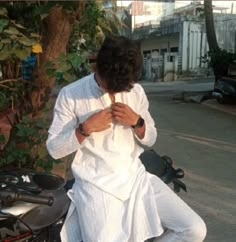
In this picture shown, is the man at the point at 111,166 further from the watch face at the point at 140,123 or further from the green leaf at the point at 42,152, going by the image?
the green leaf at the point at 42,152

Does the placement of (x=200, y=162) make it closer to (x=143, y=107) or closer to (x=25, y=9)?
(x=25, y=9)

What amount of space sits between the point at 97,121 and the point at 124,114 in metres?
0.14

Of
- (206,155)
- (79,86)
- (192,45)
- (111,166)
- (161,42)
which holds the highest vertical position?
(79,86)

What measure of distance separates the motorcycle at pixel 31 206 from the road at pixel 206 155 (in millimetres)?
2283

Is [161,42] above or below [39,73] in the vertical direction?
below

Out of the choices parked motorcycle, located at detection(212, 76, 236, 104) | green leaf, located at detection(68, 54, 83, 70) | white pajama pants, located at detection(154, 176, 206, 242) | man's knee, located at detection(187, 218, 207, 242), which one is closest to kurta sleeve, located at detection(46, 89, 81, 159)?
white pajama pants, located at detection(154, 176, 206, 242)

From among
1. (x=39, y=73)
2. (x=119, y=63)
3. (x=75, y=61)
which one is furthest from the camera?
(x=39, y=73)

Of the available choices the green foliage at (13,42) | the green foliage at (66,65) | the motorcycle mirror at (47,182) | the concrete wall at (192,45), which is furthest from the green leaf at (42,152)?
the concrete wall at (192,45)

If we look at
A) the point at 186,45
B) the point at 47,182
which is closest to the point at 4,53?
the point at 47,182

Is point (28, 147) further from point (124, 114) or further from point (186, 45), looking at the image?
point (186, 45)

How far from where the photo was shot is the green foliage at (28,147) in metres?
4.12

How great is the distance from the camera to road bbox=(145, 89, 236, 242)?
504 centimetres

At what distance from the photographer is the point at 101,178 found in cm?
244

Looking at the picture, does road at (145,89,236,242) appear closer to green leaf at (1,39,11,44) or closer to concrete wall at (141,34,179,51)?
green leaf at (1,39,11,44)
